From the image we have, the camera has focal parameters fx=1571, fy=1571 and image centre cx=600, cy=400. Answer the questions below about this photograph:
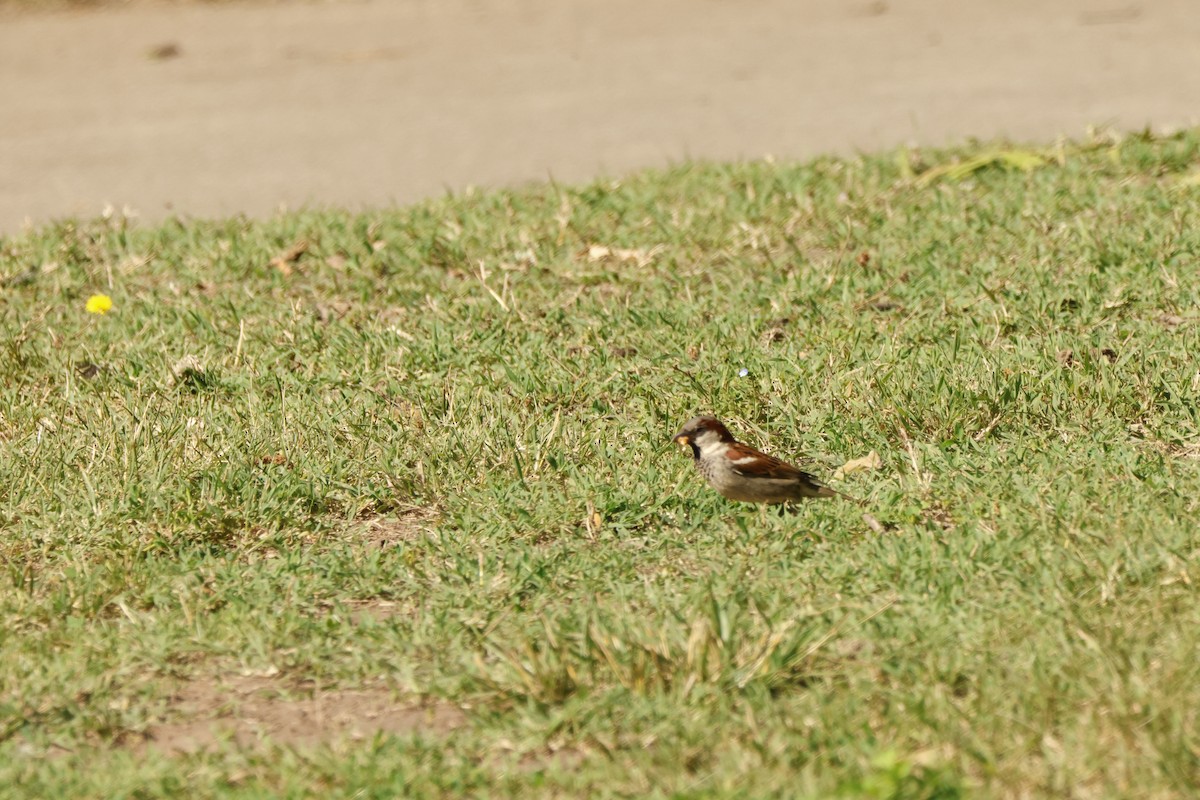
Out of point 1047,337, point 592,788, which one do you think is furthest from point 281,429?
point 1047,337

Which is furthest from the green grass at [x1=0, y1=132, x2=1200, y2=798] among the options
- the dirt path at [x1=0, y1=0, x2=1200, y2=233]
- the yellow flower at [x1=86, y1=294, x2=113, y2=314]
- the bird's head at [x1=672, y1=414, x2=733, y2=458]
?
the dirt path at [x1=0, y1=0, x2=1200, y2=233]

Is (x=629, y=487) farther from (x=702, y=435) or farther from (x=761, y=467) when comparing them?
(x=761, y=467)

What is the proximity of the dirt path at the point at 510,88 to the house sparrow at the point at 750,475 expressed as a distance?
386 centimetres

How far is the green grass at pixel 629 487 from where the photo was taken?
11.7 feet

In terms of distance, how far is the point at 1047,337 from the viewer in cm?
581

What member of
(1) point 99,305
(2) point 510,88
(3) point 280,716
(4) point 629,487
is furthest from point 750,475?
(2) point 510,88

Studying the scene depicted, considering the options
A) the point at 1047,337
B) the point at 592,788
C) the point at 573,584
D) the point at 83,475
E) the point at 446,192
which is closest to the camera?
the point at 592,788

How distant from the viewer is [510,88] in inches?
404

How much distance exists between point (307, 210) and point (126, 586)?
12.7 feet

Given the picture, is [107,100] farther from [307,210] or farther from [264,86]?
[307,210]

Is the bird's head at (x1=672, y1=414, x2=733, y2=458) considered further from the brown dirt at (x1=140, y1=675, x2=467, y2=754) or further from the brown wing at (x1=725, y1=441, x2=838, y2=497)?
the brown dirt at (x1=140, y1=675, x2=467, y2=754)

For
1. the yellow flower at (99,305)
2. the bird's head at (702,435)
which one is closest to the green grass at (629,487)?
the yellow flower at (99,305)

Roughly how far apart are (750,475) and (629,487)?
0.46m

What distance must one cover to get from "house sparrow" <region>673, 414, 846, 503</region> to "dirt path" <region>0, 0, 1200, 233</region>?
386 cm
